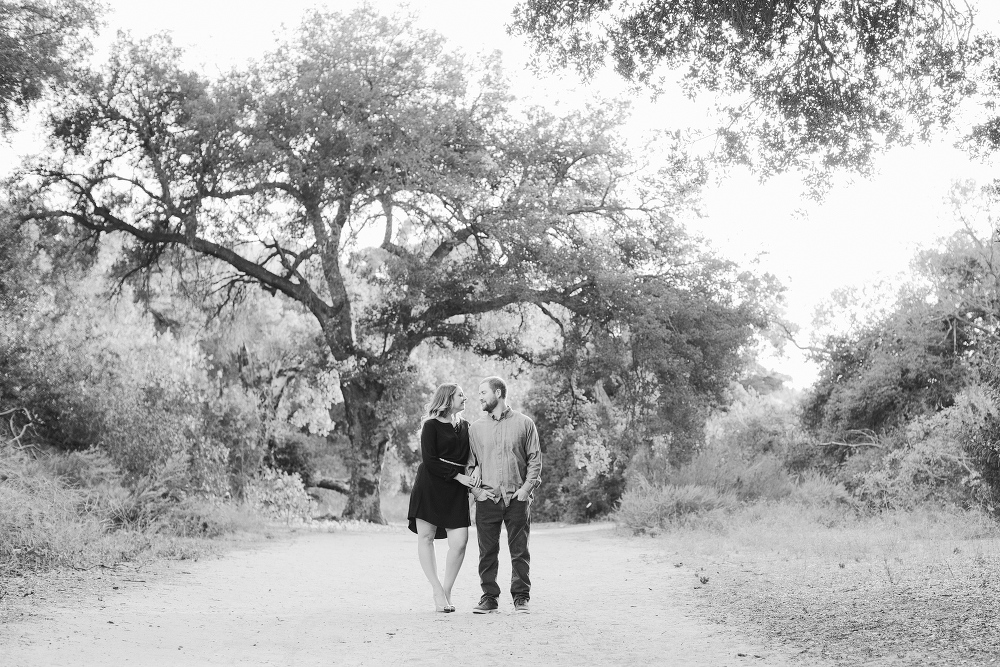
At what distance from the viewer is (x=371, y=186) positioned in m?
21.7

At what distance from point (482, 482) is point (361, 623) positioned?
1492 millimetres

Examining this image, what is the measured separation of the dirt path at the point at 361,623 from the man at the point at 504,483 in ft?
1.09

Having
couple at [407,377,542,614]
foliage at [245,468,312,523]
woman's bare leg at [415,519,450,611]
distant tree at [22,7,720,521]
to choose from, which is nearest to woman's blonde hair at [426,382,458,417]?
couple at [407,377,542,614]

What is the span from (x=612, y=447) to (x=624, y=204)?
22.9ft

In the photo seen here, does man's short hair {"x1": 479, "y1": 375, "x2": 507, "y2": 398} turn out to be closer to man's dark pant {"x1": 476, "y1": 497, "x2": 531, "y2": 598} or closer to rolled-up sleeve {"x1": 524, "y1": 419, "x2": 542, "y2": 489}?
rolled-up sleeve {"x1": 524, "y1": 419, "x2": 542, "y2": 489}

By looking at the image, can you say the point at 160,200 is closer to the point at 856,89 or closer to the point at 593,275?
the point at 593,275

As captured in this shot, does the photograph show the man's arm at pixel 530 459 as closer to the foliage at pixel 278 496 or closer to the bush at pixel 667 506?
the bush at pixel 667 506

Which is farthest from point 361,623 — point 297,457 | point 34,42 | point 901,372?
point 297,457

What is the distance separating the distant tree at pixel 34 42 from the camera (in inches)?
601

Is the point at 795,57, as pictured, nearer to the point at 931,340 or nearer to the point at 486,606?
the point at 486,606

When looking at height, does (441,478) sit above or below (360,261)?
below

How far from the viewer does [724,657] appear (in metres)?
6.47

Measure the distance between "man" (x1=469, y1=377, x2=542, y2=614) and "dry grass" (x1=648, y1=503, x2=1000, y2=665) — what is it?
167 cm

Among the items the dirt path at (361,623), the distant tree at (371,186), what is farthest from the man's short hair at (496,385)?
the distant tree at (371,186)
